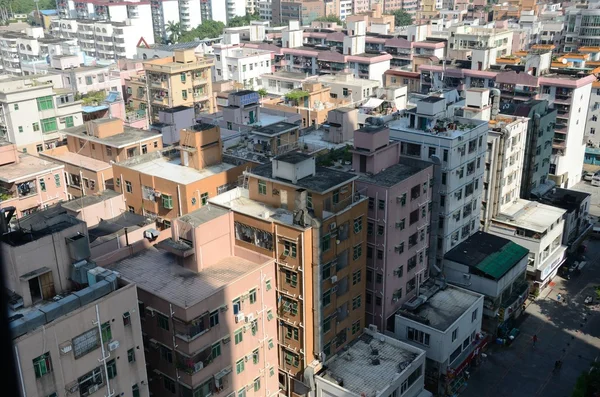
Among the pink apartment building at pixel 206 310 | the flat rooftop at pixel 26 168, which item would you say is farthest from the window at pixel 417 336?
the flat rooftop at pixel 26 168

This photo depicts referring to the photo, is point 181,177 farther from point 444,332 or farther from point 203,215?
point 444,332

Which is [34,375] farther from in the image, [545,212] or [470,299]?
[545,212]

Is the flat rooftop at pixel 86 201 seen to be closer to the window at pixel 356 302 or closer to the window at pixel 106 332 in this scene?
the window at pixel 106 332

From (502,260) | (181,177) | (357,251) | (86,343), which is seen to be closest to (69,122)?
(181,177)

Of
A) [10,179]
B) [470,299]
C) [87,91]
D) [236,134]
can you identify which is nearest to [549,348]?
[470,299]

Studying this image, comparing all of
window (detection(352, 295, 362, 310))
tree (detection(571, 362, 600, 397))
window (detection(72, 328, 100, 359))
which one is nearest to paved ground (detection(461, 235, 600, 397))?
tree (detection(571, 362, 600, 397))

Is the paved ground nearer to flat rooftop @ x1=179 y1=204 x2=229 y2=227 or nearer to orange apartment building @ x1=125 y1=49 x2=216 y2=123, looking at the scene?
flat rooftop @ x1=179 y1=204 x2=229 y2=227
